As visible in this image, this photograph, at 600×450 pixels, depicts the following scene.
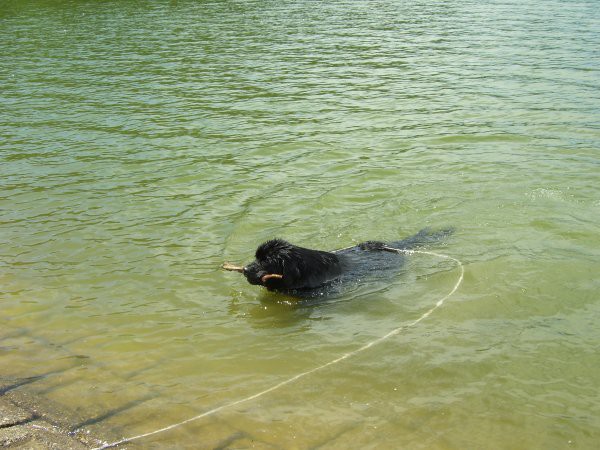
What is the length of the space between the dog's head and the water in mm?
300

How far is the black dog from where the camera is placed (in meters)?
6.92

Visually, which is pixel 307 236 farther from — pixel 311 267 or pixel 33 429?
pixel 33 429

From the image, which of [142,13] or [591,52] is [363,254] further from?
[142,13]

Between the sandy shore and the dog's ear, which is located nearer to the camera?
the sandy shore

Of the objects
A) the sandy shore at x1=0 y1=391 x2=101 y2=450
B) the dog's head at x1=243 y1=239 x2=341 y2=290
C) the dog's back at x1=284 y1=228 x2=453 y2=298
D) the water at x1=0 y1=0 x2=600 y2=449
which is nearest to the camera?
the sandy shore at x1=0 y1=391 x2=101 y2=450

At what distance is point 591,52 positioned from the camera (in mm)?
18156

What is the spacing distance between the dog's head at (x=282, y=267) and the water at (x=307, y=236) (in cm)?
30

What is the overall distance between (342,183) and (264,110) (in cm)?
476

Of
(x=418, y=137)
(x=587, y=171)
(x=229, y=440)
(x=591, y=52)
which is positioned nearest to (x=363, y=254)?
(x=229, y=440)

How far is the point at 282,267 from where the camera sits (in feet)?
22.6

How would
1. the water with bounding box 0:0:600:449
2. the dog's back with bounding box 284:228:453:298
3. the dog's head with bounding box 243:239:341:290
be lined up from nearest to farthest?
the water with bounding box 0:0:600:449 < the dog's head with bounding box 243:239:341:290 < the dog's back with bounding box 284:228:453:298

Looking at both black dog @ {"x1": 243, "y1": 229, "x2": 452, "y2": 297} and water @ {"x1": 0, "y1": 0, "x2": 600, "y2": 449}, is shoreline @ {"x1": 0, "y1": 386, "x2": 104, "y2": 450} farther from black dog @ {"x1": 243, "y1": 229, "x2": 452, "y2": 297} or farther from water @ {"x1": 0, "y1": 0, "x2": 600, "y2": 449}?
black dog @ {"x1": 243, "y1": 229, "x2": 452, "y2": 297}

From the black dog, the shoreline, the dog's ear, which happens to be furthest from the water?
the dog's ear

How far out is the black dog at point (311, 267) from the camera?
6918 mm
